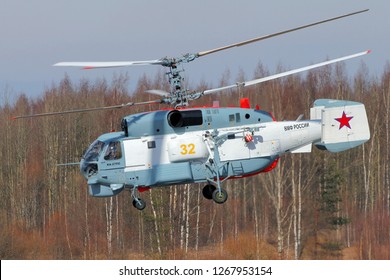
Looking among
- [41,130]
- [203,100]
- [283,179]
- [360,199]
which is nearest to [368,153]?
[360,199]

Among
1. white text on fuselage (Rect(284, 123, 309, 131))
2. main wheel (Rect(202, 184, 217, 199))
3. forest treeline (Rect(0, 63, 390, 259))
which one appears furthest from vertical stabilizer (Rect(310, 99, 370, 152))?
forest treeline (Rect(0, 63, 390, 259))

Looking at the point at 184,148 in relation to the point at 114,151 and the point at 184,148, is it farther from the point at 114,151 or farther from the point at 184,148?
the point at 114,151

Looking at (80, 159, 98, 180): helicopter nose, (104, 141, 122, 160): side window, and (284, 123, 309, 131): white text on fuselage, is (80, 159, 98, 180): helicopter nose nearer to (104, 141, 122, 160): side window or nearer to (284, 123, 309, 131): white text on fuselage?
(104, 141, 122, 160): side window

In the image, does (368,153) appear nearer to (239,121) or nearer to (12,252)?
(12,252)

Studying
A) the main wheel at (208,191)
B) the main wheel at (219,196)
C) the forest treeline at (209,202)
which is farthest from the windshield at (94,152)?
the forest treeline at (209,202)

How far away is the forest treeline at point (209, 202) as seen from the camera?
141 feet

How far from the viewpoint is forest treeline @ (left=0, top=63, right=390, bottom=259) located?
4294cm

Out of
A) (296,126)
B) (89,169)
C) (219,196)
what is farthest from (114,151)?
(296,126)

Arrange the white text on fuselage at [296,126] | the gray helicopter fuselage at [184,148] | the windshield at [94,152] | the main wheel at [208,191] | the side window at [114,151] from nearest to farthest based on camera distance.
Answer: the gray helicopter fuselage at [184,148] → the side window at [114,151] → the windshield at [94,152] → the white text on fuselage at [296,126] → the main wheel at [208,191]

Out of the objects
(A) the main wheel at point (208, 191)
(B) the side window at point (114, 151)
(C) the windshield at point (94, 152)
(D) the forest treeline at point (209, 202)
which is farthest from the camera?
(D) the forest treeline at point (209, 202)

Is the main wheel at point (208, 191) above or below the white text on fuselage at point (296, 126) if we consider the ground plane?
below

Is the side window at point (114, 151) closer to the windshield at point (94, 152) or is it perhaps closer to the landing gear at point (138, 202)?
the windshield at point (94, 152)

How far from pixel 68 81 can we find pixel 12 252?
61.6 ft

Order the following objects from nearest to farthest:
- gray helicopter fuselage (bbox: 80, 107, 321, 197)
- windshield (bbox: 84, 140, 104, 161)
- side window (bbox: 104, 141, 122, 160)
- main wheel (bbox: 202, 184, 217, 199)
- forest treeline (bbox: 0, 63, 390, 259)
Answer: gray helicopter fuselage (bbox: 80, 107, 321, 197) < side window (bbox: 104, 141, 122, 160) < windshield (bbox: 84, 140, 104, 161) < main wheel (bbox: 202, 184, 217, 199) < forest treeline (bbox: 0, 63, 390, 259)
